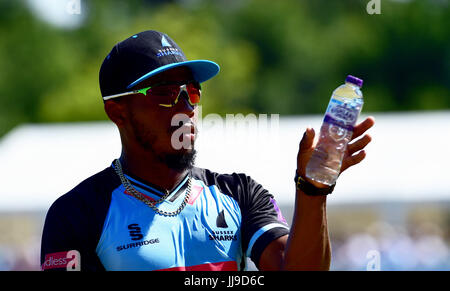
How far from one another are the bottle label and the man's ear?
3.63 ft

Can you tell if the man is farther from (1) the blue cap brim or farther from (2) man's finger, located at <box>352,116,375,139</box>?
(2) man's finger, located at <box>352,116,375,139</box>

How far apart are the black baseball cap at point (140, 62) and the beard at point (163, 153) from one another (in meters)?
0.21

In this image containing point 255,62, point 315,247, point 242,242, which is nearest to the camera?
point 315,247

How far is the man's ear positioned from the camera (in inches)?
139

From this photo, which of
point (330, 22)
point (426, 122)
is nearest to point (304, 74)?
point (330, 22)

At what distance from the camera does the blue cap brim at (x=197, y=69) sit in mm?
3314

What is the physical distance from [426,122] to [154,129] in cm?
1322

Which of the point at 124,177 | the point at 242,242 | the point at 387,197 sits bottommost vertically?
the point at 387,197

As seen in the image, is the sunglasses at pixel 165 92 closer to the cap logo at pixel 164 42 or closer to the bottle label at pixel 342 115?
the cap logo at pixel 164 42

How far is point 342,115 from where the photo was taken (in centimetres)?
291

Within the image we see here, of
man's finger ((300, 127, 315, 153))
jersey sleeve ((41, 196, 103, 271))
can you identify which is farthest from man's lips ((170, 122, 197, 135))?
man's finger ((300, 127, 315, 153))
